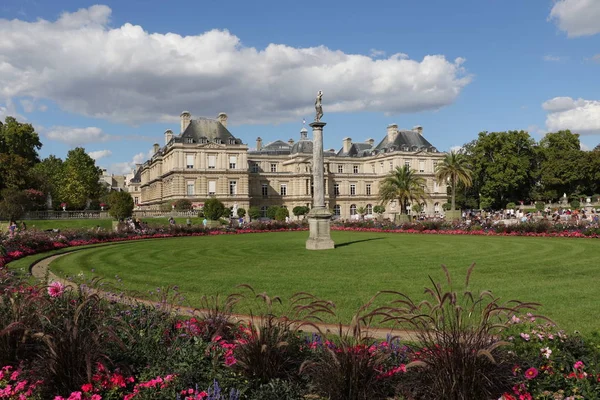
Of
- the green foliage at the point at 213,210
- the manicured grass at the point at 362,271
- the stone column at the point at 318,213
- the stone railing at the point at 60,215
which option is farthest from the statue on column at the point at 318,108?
the stone railing at the point at 60,215

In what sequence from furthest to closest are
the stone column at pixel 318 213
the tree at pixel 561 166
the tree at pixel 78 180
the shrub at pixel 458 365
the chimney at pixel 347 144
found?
the chimney at pixel 347 144, the tree at pixel 78 180, the tree at pixel 561 166, the stone column at pixel 318 213, the shrub at pixel 458 365

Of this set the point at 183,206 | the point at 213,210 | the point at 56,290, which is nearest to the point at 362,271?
the point at 56,290

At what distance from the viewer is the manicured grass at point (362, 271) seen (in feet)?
31.4

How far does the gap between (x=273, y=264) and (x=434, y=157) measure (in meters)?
73.3

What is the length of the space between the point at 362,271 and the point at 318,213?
7368mm

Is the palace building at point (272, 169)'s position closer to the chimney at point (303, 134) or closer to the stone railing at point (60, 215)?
the chimney at point (303, 134)

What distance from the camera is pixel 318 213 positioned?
2050cm

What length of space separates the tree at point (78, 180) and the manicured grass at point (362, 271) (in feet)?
164

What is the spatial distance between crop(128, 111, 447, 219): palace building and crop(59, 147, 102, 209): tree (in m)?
10.0

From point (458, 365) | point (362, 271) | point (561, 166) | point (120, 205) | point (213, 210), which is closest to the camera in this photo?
point (458, 365)

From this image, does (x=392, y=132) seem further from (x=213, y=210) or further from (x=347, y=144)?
(x=213, y=210)

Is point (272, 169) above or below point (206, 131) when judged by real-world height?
below

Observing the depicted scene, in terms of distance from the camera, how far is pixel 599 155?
63188mm

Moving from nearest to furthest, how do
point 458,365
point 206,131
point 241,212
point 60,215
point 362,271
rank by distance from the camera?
point 458,365 < point 362,271 < point 60,215 < point 241,212 < point 206,131
